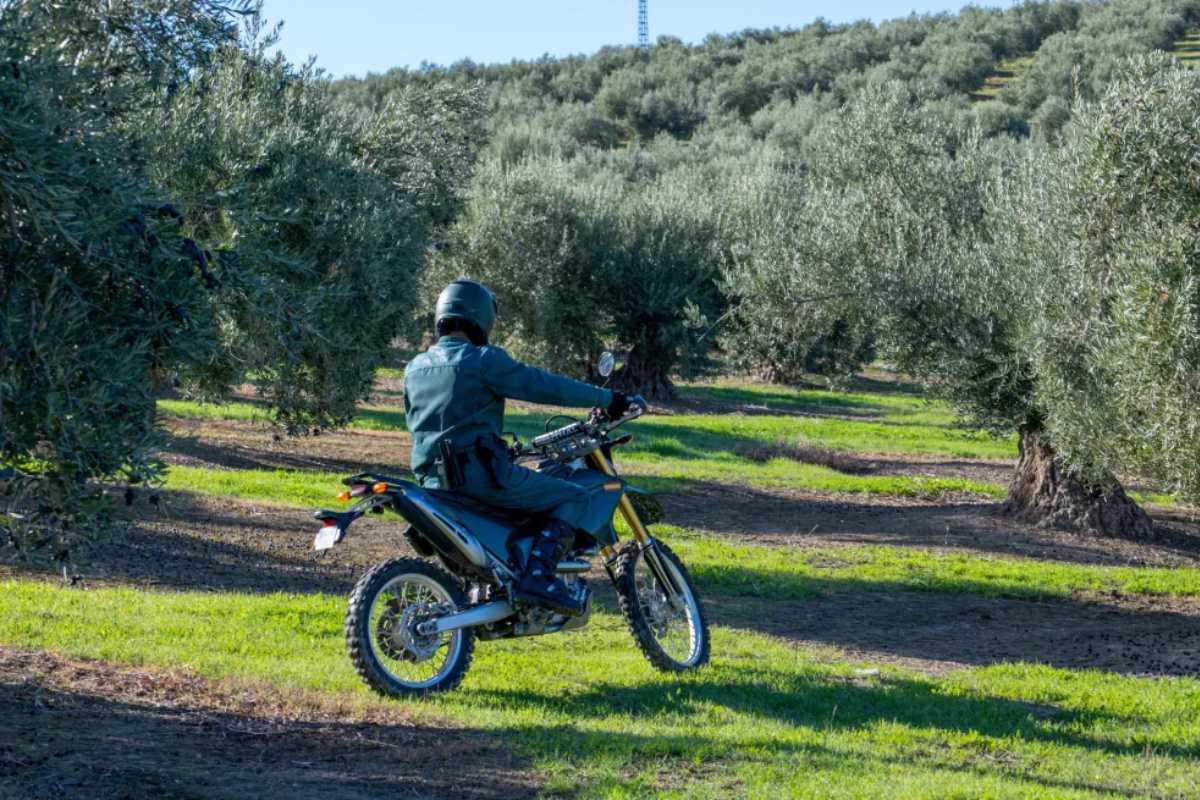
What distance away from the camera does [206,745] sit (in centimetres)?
641

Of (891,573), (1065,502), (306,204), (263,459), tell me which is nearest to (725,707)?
(891,573)

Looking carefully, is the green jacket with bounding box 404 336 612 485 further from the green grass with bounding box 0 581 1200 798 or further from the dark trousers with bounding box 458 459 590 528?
the green grass with bounding box 0 581 1200 798

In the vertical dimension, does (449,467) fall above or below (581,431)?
below

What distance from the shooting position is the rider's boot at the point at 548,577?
7.62m

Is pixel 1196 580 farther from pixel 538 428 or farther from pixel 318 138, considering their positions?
pixel 538 428

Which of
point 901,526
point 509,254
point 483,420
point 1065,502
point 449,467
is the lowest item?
point 901,526

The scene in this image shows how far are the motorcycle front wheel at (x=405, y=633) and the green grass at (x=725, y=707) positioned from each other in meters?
0.16

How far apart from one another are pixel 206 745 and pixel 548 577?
2.11m

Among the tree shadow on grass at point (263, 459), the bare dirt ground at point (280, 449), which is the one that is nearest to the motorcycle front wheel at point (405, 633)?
the bare dirt ground at point (280, 449)

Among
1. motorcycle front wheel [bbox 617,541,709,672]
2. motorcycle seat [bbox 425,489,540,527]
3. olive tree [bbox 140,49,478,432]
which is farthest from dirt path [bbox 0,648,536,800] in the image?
olive tree [bbox 140,49,478,432]

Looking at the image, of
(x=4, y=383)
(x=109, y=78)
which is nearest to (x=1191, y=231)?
(x=109, y=78)

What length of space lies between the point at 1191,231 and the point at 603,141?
62.6 meters

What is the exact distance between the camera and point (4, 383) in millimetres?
5570

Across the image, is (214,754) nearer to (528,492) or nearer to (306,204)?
(528,492)
